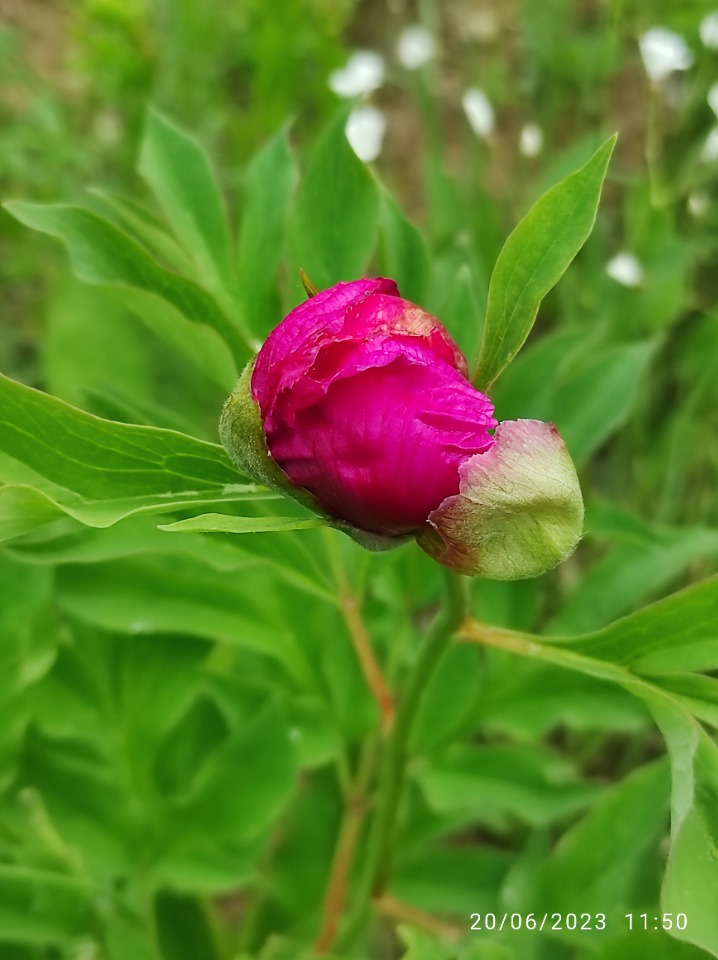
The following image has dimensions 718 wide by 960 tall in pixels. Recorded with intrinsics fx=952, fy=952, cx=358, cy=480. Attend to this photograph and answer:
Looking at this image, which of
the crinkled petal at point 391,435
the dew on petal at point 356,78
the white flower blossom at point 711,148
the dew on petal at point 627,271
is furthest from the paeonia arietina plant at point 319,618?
the dew on petal at point 356,78

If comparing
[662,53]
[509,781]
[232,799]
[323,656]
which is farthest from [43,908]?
[662,53]

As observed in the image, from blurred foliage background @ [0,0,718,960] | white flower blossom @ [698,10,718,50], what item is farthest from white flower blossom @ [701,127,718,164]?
white flower blossom @ [698,10,718,50]

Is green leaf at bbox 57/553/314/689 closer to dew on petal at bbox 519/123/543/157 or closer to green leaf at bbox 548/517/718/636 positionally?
green leaf at bbox 548/517/718/636

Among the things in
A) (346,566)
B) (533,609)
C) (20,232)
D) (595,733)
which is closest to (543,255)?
(346,566)

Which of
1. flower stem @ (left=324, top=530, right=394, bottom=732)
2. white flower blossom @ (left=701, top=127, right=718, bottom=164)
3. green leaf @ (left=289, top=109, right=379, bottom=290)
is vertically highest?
white flower blossom @ (left=701, top=127, right=718, bottom=164)

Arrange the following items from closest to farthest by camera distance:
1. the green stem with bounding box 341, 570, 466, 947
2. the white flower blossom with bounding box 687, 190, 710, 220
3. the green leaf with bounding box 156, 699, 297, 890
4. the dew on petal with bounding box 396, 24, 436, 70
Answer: the green stem with bounding box 341, 570, 466, 947 → the green leaf with bounding box 156, 699, 297, 890 → the white flower blossom with bounding box 687, 190, 710, 220 → the dew on petal with bounding box 396, 24, 436, 70

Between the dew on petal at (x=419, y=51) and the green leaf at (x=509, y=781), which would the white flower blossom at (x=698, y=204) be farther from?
the green leaf at (x=509, y=781)
